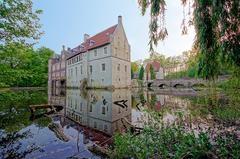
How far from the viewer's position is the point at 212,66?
3840 mm

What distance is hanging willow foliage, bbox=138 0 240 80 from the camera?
119 inches

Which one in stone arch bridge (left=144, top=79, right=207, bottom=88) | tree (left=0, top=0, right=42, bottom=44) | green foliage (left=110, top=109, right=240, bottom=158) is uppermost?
tree (left=0, top=0, right=42, bottom=44)

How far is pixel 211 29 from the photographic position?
3.52 metres

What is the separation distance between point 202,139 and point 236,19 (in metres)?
2.86

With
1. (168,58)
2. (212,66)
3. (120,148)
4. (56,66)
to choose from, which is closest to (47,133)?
(120,148)

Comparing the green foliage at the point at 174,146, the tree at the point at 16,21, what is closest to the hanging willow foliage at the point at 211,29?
the green foliage at the point at 174,146

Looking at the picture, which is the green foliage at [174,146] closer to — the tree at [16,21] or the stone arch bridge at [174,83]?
the tree at [16,21]

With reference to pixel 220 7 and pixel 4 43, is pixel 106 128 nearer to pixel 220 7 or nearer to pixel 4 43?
pixel 4 43

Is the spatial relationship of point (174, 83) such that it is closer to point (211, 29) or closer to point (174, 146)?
point (174, 146)

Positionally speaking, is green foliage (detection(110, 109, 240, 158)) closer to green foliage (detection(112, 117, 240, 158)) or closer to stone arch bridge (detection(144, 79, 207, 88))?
green foliage (detection(112, 117, 240, 158))

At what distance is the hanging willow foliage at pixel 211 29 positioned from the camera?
9.95 feet

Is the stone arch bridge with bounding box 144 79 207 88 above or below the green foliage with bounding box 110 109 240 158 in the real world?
above

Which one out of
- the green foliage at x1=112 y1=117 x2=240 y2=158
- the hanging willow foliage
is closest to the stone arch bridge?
the green foliage at x1=112 y1=117 x2=240 y2=158

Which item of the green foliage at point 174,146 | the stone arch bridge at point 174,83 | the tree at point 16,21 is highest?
the tree at point 16,21
